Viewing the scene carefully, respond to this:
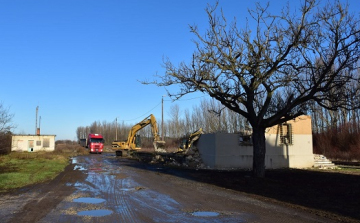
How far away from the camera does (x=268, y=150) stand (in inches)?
990

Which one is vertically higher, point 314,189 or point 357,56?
point 357,56

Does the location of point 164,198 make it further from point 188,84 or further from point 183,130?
point 183,130

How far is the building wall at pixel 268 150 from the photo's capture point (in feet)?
77.3

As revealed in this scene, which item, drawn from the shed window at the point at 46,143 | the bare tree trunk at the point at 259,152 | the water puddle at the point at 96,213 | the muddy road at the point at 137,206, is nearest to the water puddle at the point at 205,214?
the muddy road at the point at 137,206

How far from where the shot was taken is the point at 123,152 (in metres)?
44.6

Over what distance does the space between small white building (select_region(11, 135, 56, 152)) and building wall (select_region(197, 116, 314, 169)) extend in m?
35.5

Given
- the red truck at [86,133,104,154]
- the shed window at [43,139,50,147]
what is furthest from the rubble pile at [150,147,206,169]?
the shed window at [43,139,50,147]

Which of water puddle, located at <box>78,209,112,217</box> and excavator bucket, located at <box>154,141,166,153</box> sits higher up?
excavator bucket, located at <box>154,141,166,153</box>

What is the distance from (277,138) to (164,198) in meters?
16.8

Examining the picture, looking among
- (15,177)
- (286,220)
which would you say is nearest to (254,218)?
(286,220)

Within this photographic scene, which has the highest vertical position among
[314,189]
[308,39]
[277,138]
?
[308,39]

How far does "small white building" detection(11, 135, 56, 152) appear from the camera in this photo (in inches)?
1967

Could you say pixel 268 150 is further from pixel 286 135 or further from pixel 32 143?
pixel 32 143

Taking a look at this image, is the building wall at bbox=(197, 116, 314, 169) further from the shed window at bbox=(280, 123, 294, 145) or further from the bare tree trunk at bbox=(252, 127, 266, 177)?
the bare tree trunk at bbox=(252, 127, 266, 177)
